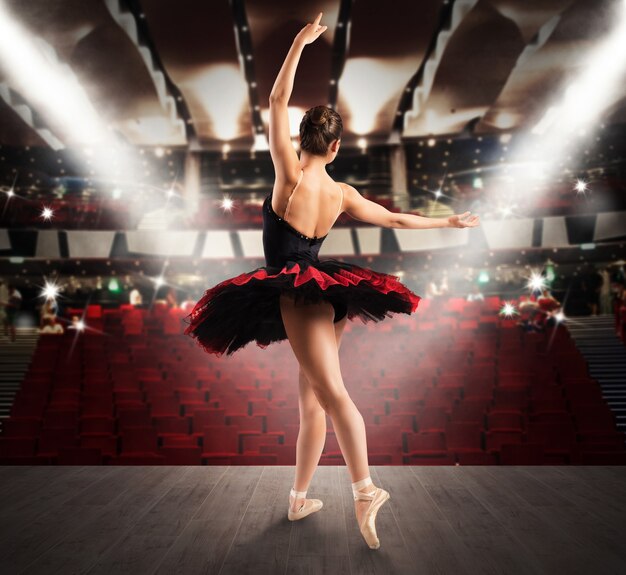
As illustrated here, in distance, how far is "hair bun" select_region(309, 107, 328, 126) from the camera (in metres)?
1.78

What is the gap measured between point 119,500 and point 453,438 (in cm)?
307

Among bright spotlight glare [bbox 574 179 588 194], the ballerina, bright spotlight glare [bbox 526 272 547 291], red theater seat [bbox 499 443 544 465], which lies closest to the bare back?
the ballerina

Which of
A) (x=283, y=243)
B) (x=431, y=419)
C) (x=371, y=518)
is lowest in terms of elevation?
→ (x=431, y=419)

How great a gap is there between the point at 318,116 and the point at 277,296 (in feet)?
2.14

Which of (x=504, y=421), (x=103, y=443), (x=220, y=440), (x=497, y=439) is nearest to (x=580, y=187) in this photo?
(x=504, y=421)

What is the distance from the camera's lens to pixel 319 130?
5.91ft

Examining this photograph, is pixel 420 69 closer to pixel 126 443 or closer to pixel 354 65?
pixel 354 65

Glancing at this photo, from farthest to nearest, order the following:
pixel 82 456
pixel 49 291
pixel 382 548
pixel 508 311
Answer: pixel 49 291, pixel 508 311, pixel 82 456, pixel 382 548

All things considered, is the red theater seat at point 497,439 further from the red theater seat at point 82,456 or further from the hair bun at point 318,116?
the hair bun at point 318,116

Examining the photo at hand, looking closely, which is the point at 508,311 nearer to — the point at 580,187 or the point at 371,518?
the point at 580,187

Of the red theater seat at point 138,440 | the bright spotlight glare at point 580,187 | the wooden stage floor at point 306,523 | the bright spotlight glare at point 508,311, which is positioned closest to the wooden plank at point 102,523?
the wooden stage floor at point 306,523

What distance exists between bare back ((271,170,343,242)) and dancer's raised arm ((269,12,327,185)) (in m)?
0.05

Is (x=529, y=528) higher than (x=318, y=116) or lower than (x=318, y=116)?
lower

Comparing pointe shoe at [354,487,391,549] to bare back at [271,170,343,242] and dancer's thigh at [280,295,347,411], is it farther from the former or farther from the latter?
bare back at [271,170,343,242]
